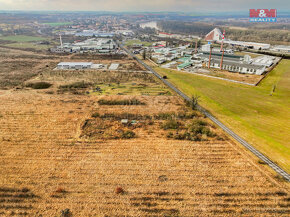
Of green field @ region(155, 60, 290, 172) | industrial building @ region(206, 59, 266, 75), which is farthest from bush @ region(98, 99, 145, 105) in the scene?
industrial building @ region(206, 59, 266, 75)

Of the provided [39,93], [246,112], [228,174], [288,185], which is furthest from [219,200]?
[39,93]

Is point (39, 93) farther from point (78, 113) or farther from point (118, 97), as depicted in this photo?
point (118, 97)

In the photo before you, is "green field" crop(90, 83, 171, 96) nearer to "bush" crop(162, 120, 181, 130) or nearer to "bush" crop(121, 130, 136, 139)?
"bush" crop(162, 120, 181, 130)

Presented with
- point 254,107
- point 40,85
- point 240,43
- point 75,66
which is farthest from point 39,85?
point 240,43

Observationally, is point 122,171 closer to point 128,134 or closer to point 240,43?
point 128,134

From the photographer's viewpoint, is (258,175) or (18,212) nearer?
(18,212)

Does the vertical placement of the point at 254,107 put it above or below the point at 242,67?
below

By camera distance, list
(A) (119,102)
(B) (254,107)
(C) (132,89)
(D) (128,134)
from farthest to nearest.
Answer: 1. (C) (132,89)
2. (A) (119,102)
3. (B) (254,107)
4. (D) (128,134)
